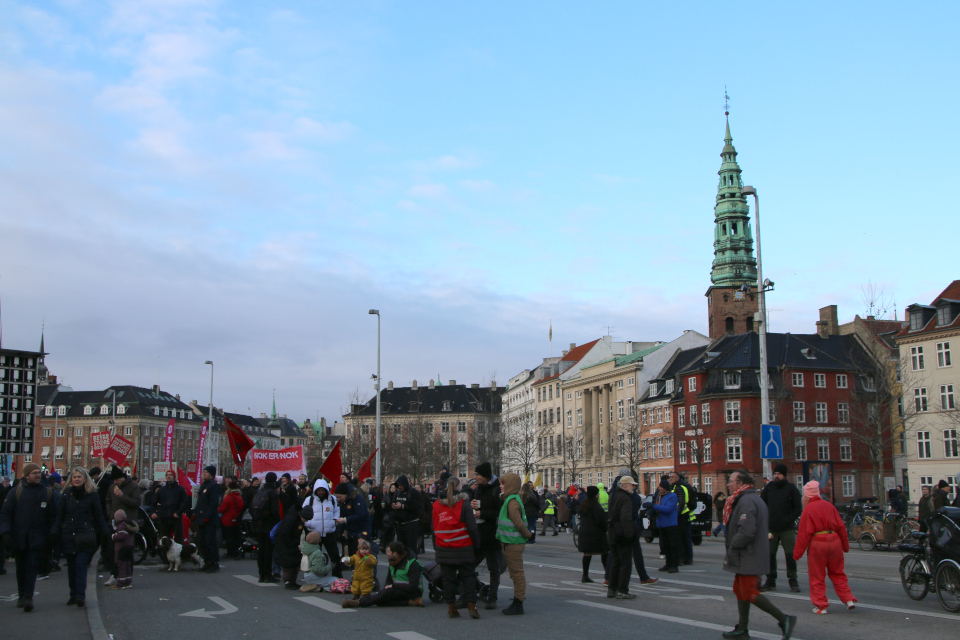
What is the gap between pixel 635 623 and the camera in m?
10.6

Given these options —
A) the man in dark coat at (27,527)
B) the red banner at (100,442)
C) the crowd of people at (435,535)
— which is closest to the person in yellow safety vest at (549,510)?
the red banner at (100,442)

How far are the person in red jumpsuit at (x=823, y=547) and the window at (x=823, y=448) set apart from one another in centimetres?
6339

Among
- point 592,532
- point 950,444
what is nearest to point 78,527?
point 592,532

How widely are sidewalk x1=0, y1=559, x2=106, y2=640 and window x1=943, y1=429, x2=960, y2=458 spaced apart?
5328 cm

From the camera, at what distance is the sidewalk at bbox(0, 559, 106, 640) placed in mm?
10250

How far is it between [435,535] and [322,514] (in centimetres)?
391

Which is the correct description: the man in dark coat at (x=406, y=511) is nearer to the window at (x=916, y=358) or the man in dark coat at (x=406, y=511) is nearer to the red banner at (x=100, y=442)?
the red banner at (x=100, y=442)

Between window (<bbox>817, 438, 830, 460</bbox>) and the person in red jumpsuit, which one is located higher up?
window (<bbox>817, 438, 830, 460</bbox>)

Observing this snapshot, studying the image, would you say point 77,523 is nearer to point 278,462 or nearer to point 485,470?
point 485,470

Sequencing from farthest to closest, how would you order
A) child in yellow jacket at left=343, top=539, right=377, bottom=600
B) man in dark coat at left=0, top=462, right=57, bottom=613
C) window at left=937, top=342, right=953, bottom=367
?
window at left=937, top=342, right=953, bottom=367 → child in yellow jacket at left=343, top=539, right=377, bottom=600 → man in dark coat at left=0, top=462, right=57, bottom=613

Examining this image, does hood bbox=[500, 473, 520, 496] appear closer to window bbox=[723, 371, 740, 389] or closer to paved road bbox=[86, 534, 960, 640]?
paved road bbox=[86, 534, 960, 640]

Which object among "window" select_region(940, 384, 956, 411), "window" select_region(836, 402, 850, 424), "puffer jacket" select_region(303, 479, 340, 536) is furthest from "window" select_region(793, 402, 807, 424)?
"puffer jacket" select_region(303, 479, 340, 536)

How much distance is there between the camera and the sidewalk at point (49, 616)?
10.2 meters

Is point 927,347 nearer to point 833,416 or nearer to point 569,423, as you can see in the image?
point 833,416
